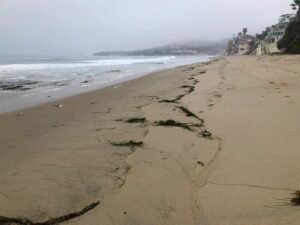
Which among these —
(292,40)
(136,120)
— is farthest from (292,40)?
(136,120)

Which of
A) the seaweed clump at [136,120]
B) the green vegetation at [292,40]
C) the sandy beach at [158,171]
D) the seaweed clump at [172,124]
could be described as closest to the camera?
the sandy beach at [158,171]

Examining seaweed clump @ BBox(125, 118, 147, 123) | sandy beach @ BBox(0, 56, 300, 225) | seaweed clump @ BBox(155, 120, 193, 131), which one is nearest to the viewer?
sandy beach @ BBox(0, 56, 300, 225)

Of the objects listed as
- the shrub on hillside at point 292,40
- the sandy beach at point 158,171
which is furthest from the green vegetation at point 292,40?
the sandy beach at point 158,171

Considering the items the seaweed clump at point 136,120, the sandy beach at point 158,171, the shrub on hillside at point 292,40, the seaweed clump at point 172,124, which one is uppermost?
the sandy beach at point 158,171

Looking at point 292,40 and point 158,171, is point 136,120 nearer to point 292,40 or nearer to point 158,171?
point 158,171

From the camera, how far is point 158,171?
3141 mm

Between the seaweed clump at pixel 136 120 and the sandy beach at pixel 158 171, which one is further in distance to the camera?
the seaweed clump at pixel 136 120

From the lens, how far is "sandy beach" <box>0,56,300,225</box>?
237 cm

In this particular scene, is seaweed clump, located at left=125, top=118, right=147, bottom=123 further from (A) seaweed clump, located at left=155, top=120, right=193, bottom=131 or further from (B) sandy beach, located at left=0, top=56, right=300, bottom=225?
(A) seaweed clump, located at left=155, top=120, right=193, bottom=131

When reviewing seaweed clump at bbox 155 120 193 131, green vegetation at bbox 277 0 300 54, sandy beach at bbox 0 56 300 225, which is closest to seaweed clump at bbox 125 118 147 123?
sandy beach at bbox 0 56 300 225

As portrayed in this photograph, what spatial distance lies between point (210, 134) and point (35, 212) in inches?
98.3

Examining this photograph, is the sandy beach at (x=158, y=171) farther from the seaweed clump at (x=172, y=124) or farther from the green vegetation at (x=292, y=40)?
the green vegetation at (x=292, y=40)

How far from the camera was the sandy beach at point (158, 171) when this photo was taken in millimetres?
2371

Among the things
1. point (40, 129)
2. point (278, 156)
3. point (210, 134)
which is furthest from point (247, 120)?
point (40, 129)
